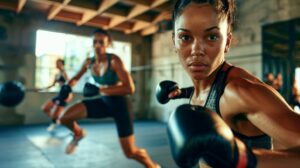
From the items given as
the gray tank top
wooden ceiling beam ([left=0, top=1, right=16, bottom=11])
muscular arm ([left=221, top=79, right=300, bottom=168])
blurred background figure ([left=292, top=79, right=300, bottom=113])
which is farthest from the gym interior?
muscular arm ([left=221, top=79, right=300, bottom=168])

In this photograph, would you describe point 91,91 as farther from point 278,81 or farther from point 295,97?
point 295,97

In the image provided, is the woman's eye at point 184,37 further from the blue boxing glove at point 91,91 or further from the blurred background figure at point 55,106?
the blurred background figure at point 55,106

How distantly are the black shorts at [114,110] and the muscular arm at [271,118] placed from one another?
195cm

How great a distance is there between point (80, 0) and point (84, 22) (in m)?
1.08

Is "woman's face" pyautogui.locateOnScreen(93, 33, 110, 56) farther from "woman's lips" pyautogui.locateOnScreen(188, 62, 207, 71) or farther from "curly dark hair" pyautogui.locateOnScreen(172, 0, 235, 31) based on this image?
"woman's lips" pyautogui.locateOnScreen(188, 62, 207, 71)

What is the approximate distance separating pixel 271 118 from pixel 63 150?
3809mm

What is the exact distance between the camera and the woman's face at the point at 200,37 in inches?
34.5

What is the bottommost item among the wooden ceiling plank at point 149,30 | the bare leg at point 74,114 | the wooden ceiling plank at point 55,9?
the bare leg at point 74,114

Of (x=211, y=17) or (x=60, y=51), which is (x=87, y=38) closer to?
(x=60, y=51)

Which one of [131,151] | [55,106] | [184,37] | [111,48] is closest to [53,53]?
[111,48]

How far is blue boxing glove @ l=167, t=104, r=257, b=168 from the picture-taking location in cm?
63

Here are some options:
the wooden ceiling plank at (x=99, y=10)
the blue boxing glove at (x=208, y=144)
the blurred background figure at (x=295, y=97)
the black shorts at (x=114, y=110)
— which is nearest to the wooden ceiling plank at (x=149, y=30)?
the wooden ceiling plank at (x=99, y=10)

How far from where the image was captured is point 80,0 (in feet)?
20.2

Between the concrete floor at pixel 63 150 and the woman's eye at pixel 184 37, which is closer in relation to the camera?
the woman's eye at pixel 184 37
